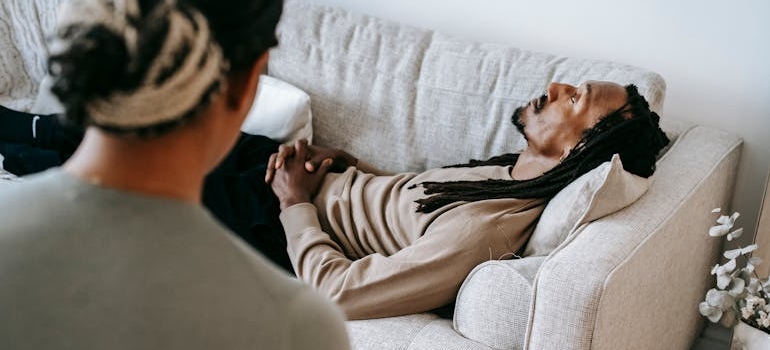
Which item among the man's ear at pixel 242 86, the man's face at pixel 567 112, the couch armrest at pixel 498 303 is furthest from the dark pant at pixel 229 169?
the man's ear at pixel 242 86

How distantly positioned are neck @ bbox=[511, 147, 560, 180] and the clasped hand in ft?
1.52

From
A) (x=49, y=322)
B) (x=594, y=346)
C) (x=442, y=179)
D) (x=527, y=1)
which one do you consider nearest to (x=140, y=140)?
(x=49, y=322)

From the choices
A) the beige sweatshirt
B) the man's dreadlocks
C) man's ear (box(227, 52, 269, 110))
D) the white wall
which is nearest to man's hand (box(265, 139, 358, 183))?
the beige sweatshirt

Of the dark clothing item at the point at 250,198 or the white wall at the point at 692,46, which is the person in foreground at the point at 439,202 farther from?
the white wall at the point at 692,46

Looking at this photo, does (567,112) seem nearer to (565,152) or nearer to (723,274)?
(565,152)

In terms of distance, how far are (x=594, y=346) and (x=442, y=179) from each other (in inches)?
26.0

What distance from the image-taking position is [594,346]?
1.60m

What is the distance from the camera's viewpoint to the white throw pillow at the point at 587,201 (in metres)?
Result: 1.78

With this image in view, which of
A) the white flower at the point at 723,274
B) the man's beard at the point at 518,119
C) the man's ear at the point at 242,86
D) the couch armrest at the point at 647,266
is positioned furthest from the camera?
the man's beard at the point at 518,119

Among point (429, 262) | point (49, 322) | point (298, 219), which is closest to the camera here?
point (49, 322)

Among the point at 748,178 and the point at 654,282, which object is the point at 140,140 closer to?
the point at 654,282

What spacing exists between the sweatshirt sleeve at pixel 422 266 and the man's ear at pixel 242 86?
3.78 ft

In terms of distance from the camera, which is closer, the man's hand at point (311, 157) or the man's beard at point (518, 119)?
the man's beard at point (518, 119)

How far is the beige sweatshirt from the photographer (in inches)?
71.6
